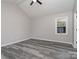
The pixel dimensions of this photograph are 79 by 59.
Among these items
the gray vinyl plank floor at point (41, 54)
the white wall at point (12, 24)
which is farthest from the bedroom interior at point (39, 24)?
the gray vinyl plank floor at point (41, 54)

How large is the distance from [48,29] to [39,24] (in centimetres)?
119

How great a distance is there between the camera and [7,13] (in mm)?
4586

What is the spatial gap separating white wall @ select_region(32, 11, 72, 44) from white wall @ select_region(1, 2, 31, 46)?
1.04m

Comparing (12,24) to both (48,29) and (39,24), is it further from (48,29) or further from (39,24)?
(48,29)

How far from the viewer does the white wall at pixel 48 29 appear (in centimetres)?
475

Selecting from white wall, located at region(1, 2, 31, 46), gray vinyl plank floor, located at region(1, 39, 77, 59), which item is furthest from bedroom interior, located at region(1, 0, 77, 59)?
gray vinyl plank floor, located at region(1, 39, 77, 59)

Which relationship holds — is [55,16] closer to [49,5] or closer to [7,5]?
[49,5]

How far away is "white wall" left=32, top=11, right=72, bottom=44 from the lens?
475 cm

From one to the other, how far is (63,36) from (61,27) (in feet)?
2.41

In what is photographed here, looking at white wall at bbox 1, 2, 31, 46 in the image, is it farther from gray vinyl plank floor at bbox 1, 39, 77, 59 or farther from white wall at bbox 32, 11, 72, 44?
gray vinyl plank floor at bbox 1, 39, 77, 59

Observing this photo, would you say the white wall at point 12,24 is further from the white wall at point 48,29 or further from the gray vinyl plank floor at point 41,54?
the gray vinyl plank floor at point 41,54

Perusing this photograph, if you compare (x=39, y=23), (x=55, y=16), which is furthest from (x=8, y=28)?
(x=55, y=16)

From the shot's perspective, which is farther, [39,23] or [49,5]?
[39,23]

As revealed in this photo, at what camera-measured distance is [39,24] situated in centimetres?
652
